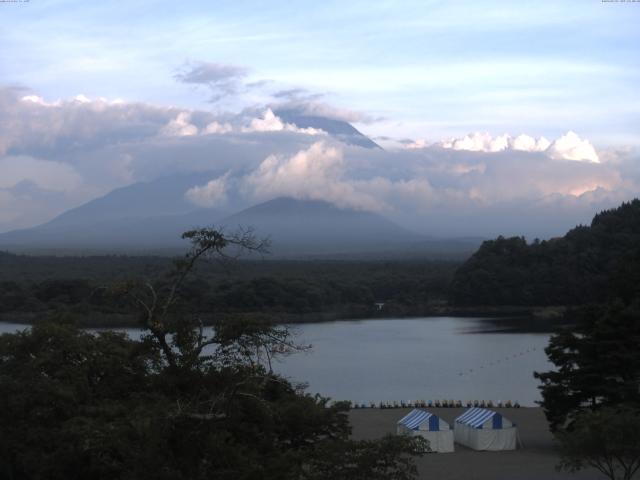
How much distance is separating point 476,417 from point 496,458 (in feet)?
4.17

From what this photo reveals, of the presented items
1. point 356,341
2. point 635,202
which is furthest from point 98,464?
point 635,202

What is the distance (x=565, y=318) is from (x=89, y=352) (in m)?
39.7

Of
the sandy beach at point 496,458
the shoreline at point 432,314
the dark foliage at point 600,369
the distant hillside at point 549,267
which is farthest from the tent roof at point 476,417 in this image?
the distant hillside at point 549,267

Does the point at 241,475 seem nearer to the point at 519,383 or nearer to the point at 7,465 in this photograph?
the point at 7,465

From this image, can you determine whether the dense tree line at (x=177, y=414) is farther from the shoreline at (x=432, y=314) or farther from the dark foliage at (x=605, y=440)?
the shoreline at (x=432, y=314)

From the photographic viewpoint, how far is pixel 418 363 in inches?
1282

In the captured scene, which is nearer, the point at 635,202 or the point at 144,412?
the point at 144,412

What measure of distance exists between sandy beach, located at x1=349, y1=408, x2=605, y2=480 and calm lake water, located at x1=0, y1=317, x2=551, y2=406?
2616 millimetres

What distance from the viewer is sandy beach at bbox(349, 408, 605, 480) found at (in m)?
14.5

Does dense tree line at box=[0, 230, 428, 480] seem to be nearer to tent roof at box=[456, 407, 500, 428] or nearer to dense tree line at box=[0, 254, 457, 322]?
tent roof at box=[456, 407, 500, 428]

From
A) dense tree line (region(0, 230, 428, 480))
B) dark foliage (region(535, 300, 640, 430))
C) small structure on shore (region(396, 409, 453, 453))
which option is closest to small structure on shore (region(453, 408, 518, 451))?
small structure on shore (region(396, 409, 453, 453))

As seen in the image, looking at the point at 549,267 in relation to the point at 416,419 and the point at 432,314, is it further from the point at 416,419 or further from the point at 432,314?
the point at 416,419

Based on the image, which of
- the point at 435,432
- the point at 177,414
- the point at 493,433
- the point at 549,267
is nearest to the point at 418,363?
the point at 493,433

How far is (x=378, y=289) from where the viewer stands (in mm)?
64375
